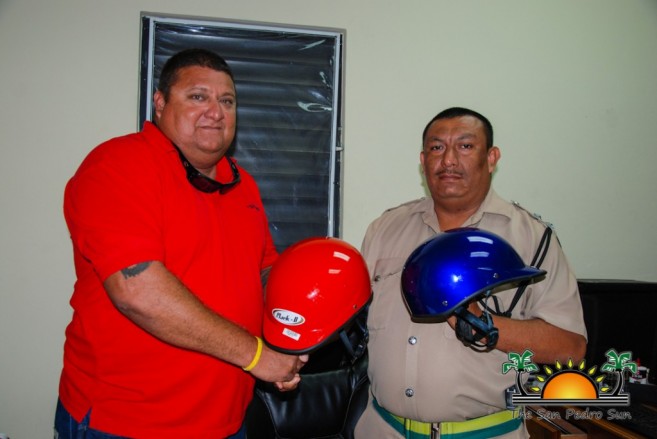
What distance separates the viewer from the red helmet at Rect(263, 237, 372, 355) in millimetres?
1611

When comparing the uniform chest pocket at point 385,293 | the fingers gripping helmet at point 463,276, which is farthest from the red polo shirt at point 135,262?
the fingers gripping helmet at point 463,276

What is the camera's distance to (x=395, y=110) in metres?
2.72

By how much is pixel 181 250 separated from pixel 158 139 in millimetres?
403

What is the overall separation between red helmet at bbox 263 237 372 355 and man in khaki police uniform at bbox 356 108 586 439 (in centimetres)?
24

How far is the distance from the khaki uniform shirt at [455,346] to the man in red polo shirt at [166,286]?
14.7 inches

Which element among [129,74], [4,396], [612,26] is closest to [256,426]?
[4,396]

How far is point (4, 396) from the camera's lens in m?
2.38

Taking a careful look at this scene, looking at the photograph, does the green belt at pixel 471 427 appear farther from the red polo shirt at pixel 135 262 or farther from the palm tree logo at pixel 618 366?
the red polo shirt at pixel 135 262

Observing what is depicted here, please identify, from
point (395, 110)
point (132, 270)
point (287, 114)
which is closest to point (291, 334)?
point (132, 270)

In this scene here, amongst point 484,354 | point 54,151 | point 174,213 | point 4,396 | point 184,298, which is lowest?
point 4,396

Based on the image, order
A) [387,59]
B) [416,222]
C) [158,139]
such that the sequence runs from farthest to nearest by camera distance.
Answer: [387,59] → [416,222] → [158,139]

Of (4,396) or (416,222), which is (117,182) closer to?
(416,222)

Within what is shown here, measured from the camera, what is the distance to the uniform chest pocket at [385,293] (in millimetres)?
1852

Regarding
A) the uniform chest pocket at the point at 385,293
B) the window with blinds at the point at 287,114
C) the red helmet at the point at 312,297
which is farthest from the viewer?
the window with blinds at the point at 287,114
